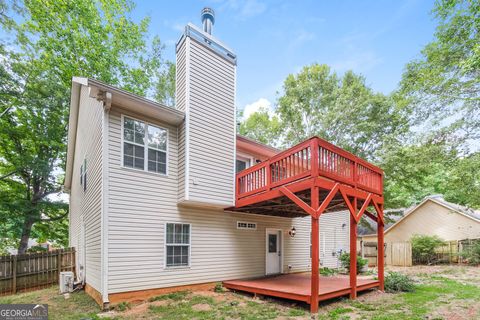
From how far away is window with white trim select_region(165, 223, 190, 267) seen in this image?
25.4ft

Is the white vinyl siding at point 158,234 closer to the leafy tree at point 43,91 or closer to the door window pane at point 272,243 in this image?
the door window pane at point 272,243

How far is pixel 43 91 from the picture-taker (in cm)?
1447

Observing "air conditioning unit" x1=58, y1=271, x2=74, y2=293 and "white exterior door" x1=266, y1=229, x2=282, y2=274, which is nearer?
"air conditioning unit" x1=58, y1=271, x2=74, y2=293

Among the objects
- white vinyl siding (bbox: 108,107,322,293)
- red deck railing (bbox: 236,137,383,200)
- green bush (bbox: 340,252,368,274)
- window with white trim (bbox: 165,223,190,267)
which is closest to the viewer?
red deck railing (bbox: 236,137,383,200)

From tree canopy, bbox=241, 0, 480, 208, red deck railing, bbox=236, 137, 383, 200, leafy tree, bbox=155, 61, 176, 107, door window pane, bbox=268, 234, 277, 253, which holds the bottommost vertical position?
door window pane, bbox=268, 234, 277, 253

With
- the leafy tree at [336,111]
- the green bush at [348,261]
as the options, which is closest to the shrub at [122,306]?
the green bush at [348,261]

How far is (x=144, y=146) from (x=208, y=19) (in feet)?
16.9

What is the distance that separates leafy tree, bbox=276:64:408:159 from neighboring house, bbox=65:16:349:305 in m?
11.1

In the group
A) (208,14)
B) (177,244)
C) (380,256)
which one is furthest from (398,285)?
(208,14)

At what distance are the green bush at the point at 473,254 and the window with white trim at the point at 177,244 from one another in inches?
616

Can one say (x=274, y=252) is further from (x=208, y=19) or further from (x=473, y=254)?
(x=473, y=254)

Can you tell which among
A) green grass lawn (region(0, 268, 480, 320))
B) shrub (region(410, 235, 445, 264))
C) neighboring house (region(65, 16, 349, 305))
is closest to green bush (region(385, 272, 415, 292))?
green grass lawn (region(0, 268, 480, 320))

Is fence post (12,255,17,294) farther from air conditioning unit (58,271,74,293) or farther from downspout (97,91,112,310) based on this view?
downspout (97,91,112,310)

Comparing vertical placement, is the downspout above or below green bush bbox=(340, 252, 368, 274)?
above
